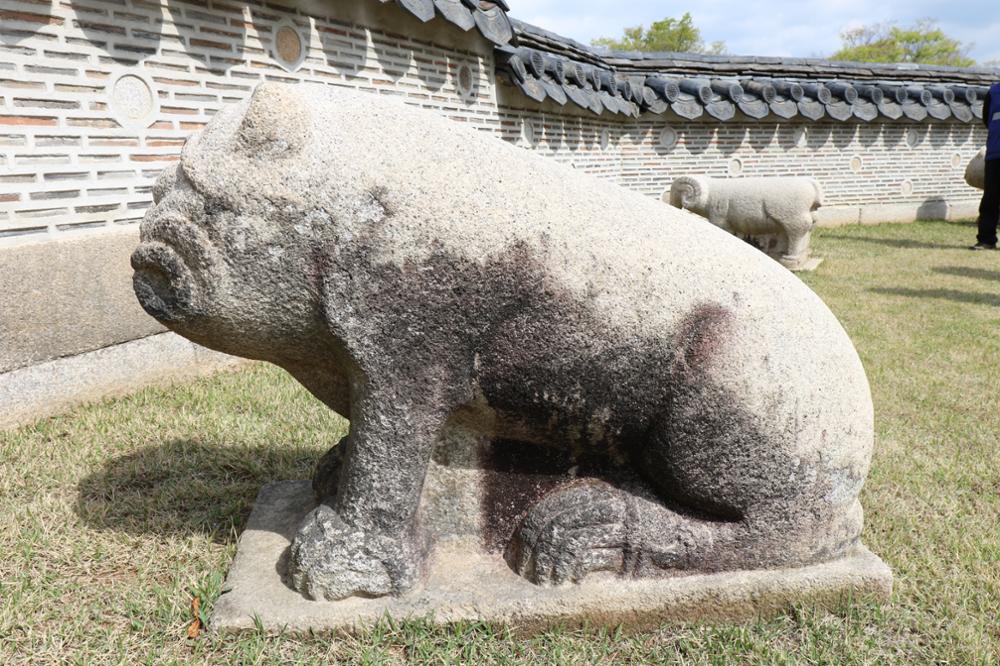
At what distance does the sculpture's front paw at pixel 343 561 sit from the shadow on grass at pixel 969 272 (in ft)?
27.6

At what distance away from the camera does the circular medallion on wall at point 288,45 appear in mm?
4441

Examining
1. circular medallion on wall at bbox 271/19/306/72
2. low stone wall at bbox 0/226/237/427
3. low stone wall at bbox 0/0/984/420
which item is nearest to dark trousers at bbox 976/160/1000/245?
low stone wall at bbox 0/0/984/420

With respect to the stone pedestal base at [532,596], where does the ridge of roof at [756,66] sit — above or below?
above

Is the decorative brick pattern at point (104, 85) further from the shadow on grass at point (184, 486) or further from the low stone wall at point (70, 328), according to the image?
the shadow on grass at point (184, 486)

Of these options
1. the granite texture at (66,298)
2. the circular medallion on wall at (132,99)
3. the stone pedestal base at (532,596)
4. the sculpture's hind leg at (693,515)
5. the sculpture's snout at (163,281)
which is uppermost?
the circular medallion on wall at (132,99)

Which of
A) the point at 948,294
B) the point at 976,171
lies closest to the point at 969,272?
the point at 948,294

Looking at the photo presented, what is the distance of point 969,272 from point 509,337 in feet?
28.2

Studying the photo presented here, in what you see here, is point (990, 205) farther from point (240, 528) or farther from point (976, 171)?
point (240, 528)

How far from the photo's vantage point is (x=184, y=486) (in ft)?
9.09

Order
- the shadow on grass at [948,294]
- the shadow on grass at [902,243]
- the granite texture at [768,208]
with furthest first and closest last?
the shadow on grass at [902,243], the granite texture at [768,208], the shadow on grass at [948,294]

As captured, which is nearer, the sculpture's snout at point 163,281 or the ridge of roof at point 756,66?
the sculpture's snout at point 163,281

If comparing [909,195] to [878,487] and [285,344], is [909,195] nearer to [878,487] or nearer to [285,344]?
[878,487]

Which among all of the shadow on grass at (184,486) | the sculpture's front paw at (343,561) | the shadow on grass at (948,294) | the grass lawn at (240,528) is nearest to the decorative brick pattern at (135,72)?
the grass lawn at (240,528)

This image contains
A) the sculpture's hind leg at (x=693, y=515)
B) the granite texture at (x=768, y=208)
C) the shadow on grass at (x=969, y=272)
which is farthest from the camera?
the granite texture at (x=768, y=208)
